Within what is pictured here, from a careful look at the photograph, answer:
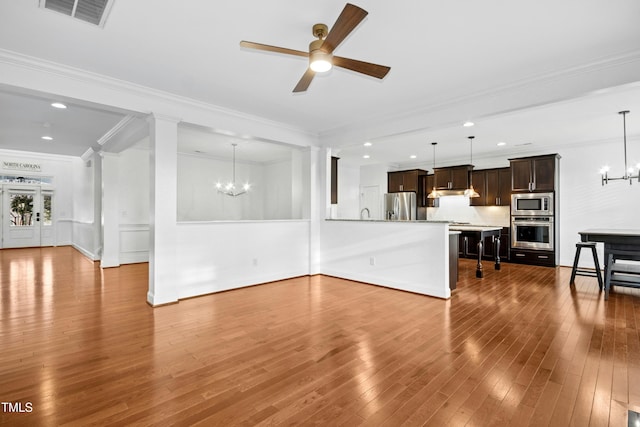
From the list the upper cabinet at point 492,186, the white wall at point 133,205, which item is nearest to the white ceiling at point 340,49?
the white wall at point 133,205

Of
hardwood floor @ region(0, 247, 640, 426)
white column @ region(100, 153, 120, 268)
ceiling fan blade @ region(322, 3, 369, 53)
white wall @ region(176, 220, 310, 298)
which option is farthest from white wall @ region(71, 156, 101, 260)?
ceiling fan blade @ region(322, 3, 369, 53)

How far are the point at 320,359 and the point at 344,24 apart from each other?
2522 mm

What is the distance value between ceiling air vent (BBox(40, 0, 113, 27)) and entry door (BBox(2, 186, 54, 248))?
10293 millimetres

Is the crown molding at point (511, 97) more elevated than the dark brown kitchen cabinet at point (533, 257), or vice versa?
the crown molding at point (511, 97)

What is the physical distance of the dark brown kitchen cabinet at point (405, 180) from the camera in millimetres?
9086

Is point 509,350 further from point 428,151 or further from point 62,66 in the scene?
point 428,151

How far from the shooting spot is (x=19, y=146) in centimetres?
775

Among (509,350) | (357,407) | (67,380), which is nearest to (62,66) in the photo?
(67,380)

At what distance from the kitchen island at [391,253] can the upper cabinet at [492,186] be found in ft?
14.2

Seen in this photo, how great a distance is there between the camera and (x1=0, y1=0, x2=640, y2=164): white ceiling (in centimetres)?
241

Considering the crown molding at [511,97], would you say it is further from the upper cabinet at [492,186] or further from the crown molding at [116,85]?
the upper cabinet at [492,186]

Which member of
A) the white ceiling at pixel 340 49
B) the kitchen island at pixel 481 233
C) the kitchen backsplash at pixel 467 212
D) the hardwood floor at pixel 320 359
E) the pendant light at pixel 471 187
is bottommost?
the hardwood floor at pixel 320 359

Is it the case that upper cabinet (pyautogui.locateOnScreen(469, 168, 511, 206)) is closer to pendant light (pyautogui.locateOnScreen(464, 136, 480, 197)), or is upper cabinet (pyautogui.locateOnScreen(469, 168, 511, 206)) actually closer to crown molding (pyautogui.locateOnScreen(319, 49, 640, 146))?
pendant light (pyautogui.locateOnScreen(464, 136, 480, 197))

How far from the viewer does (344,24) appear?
6.88ft
